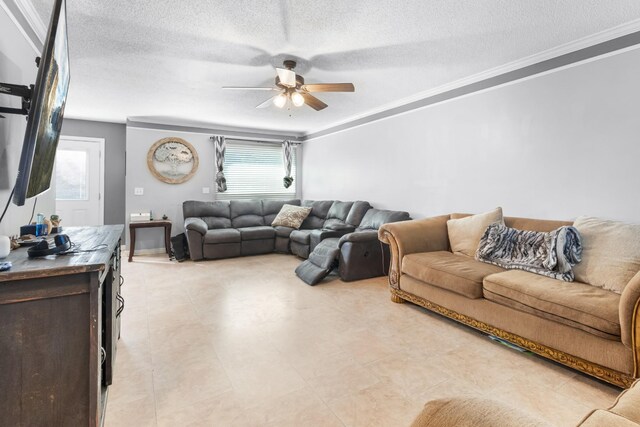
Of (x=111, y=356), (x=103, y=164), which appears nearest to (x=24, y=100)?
(x=111, y=356)

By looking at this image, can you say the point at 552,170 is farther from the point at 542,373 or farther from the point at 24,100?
the point at 24,100

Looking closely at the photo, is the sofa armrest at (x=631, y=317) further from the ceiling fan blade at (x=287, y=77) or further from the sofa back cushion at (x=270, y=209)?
the sofa back cushion at (x=270, y=209)

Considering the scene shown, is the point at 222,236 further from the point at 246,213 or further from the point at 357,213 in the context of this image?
the point at 357,213

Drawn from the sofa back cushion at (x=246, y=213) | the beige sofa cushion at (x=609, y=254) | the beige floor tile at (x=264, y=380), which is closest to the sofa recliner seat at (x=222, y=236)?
the sofa back cushion at (x=246, y=213)

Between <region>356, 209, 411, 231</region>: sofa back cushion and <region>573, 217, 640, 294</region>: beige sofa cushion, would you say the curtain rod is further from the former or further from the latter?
<region>573, 217, 640, 294</region>: beige sofa cushion

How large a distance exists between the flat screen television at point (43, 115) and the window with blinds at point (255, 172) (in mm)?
4543

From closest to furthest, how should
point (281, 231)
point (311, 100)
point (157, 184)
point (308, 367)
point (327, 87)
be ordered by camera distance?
1. point (308, 367)
2. point (327, 87)
3. point (311, 100)
4. point (281, 231)
5. point (157, 184)

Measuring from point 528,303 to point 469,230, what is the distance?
3.75 ft

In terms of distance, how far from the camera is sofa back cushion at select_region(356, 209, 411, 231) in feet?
14.0

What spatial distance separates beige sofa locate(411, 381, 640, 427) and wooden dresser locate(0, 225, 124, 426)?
1279mm

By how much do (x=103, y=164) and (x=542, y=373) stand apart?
669 centimetres

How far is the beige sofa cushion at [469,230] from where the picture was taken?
10.0 ft

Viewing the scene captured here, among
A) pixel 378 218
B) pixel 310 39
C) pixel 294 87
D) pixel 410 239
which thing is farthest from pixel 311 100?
pixel 378 218

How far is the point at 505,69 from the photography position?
3.23 meters
